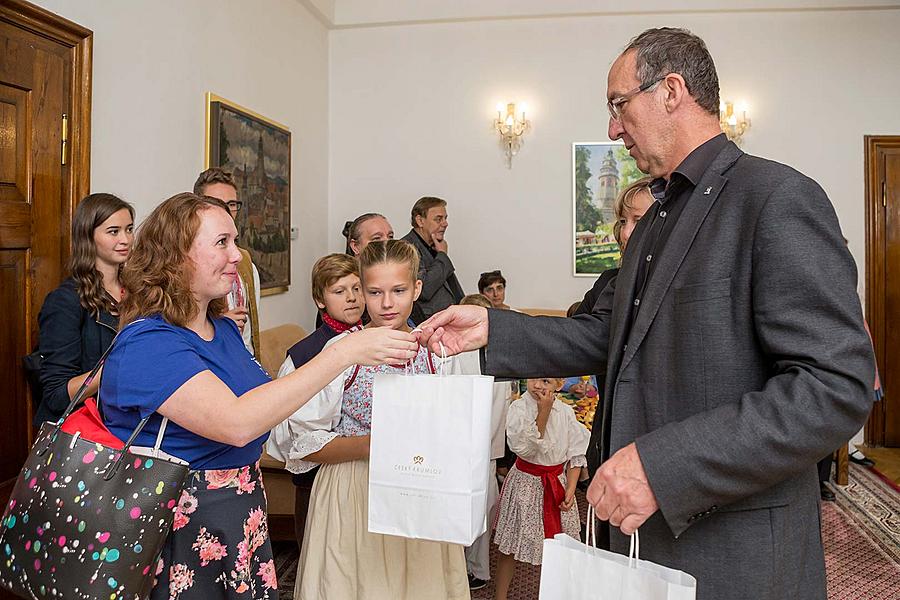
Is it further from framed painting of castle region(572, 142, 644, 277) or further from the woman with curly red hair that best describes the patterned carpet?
framed painting of castle region(572, 142, 644, 277)

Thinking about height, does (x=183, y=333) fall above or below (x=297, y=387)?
above

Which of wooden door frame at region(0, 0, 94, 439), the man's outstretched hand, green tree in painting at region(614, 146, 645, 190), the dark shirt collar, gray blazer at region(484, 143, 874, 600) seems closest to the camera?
gray blazer at region(484, 143, 874, 600)

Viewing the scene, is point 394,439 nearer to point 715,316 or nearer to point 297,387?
point 297,387

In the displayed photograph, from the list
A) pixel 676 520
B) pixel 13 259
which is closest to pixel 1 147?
pixel 13 259

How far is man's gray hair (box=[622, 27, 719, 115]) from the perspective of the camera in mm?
1531

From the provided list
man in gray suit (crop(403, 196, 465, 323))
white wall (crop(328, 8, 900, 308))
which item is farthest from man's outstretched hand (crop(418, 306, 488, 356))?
white wall (crop(328, 8, 900, 308))

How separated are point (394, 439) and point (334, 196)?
5.66 m

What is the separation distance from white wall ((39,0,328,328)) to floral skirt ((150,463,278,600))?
219cm

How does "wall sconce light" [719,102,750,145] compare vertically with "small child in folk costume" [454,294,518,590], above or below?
above

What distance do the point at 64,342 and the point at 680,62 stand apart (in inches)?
85.0

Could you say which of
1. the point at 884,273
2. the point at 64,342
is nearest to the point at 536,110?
the point at 884,273

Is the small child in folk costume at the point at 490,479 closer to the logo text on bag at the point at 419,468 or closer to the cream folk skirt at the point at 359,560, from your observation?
the cream folk skirt at the point at 359,560

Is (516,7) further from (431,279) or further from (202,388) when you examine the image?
(202,388)

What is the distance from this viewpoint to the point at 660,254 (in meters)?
1.50
